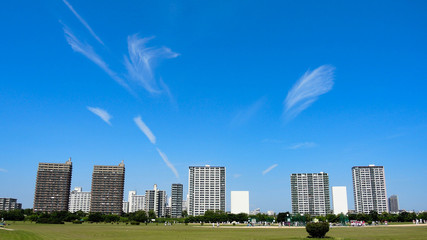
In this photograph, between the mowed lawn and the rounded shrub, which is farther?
the mowed lawn

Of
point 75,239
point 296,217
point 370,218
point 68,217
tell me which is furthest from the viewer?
point 370,218

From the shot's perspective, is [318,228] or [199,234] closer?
[318,228]

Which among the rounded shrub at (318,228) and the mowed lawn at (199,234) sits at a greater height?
the rounded shrub at (318,228)

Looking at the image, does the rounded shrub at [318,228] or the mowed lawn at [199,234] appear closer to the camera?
the rounded shrub at [318,228]

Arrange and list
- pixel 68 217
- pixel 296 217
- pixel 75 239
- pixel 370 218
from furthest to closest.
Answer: pixel 370 218 → pixel 68 217 → pixel 296 217 → pixel 75 239

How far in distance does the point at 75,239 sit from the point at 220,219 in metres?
129

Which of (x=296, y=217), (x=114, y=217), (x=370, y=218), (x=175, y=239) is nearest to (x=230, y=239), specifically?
(x=175, y=239)

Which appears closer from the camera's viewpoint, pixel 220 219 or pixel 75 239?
pixel 75 239

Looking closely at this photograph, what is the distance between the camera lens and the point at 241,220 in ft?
525

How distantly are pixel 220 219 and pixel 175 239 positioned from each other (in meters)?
126

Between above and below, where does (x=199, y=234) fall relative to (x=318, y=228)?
below

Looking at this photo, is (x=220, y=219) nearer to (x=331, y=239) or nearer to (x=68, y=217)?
(x=68, y=217)

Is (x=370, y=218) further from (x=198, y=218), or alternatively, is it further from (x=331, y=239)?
(x=331, y=239)

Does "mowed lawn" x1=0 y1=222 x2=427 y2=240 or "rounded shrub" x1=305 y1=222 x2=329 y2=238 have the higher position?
"rounded shrub" x1=305 y1=222 x2=329 y2=238
